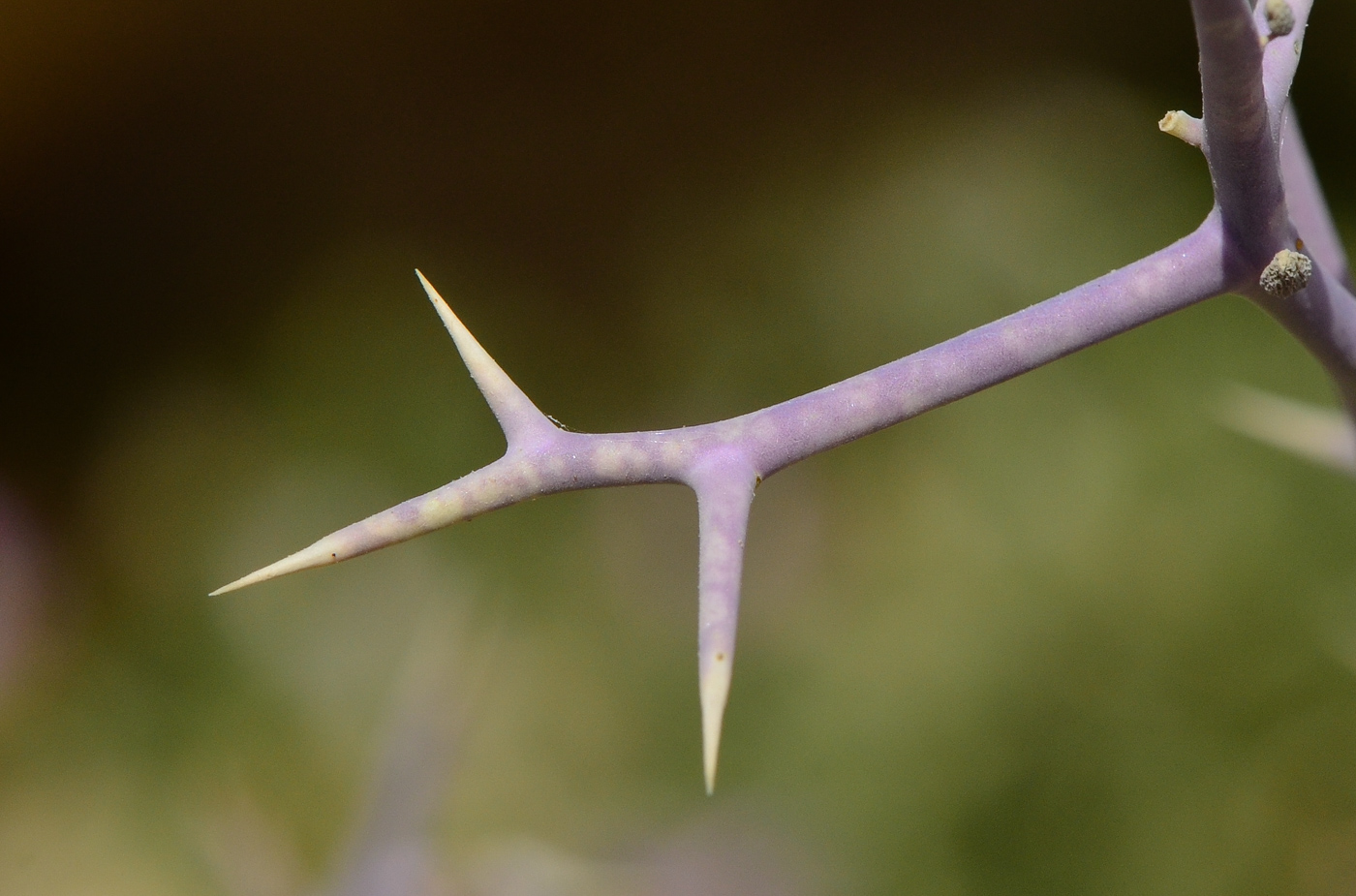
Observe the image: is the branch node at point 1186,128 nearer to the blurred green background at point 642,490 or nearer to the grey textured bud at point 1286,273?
the grey textured bud at point 1286,273

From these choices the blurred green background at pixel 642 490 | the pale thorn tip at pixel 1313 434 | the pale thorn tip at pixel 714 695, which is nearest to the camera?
the pale thorn tip at pixel 714 695

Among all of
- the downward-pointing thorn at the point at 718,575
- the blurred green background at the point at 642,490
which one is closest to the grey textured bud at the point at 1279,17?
the downward-pointing thorn at the point at 718,575

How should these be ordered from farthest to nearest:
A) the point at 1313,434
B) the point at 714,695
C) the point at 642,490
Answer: the point at 642,490 → the point at 1313,434 → the point at 714,695

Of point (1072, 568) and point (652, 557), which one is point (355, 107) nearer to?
point (652, 557)

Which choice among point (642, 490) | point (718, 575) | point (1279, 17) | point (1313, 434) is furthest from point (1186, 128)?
point (642, 490)

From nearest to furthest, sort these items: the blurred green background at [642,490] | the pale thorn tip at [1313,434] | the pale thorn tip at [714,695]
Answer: the pale thorn tip at [714,695] < the pale thorn tip at [1313,434] < the blurred green background at [642,490]

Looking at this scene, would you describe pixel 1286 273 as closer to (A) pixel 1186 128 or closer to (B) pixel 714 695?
(A) pixel 1186 128

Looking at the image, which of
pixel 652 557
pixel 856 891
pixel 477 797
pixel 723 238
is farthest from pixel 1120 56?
pixel 477 797
